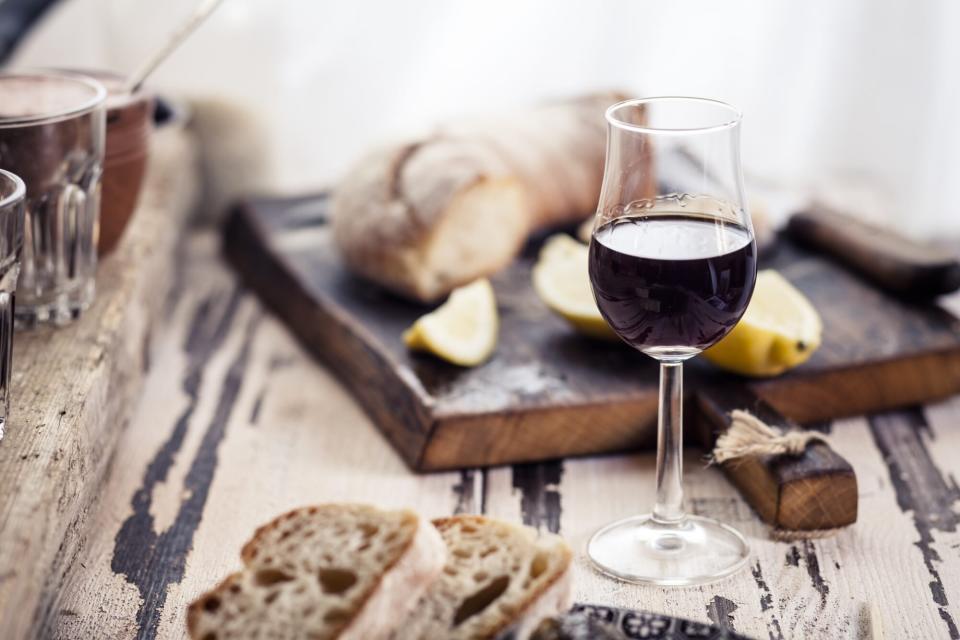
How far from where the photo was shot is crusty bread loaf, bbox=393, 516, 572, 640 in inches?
37.8

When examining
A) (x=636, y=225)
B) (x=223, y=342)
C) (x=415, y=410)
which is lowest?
(x=223, y=342)

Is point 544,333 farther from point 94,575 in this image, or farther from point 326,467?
point 94,575

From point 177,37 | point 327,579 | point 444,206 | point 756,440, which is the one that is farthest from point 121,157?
point 756,440

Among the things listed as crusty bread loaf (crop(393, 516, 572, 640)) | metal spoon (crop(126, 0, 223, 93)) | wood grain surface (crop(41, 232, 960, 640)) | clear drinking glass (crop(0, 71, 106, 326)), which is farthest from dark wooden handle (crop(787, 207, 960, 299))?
clear drinking glass (crop(0, 71, 106, 326))

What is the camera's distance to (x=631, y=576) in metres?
1.15

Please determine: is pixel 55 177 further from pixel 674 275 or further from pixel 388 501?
pixel 674 275

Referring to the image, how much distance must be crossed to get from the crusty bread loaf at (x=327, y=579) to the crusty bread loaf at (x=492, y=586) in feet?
0.07

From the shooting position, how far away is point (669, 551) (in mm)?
1188

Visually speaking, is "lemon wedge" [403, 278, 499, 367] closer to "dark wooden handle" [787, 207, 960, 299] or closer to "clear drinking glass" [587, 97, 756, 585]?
"clear drinking glass" [587, 97, 756, 585]

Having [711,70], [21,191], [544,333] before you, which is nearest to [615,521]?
[544,333]

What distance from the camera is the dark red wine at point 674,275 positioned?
1.05m

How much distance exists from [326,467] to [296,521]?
1.23 feet

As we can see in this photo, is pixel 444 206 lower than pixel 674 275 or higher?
lower

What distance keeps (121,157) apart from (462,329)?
1.67 ft
